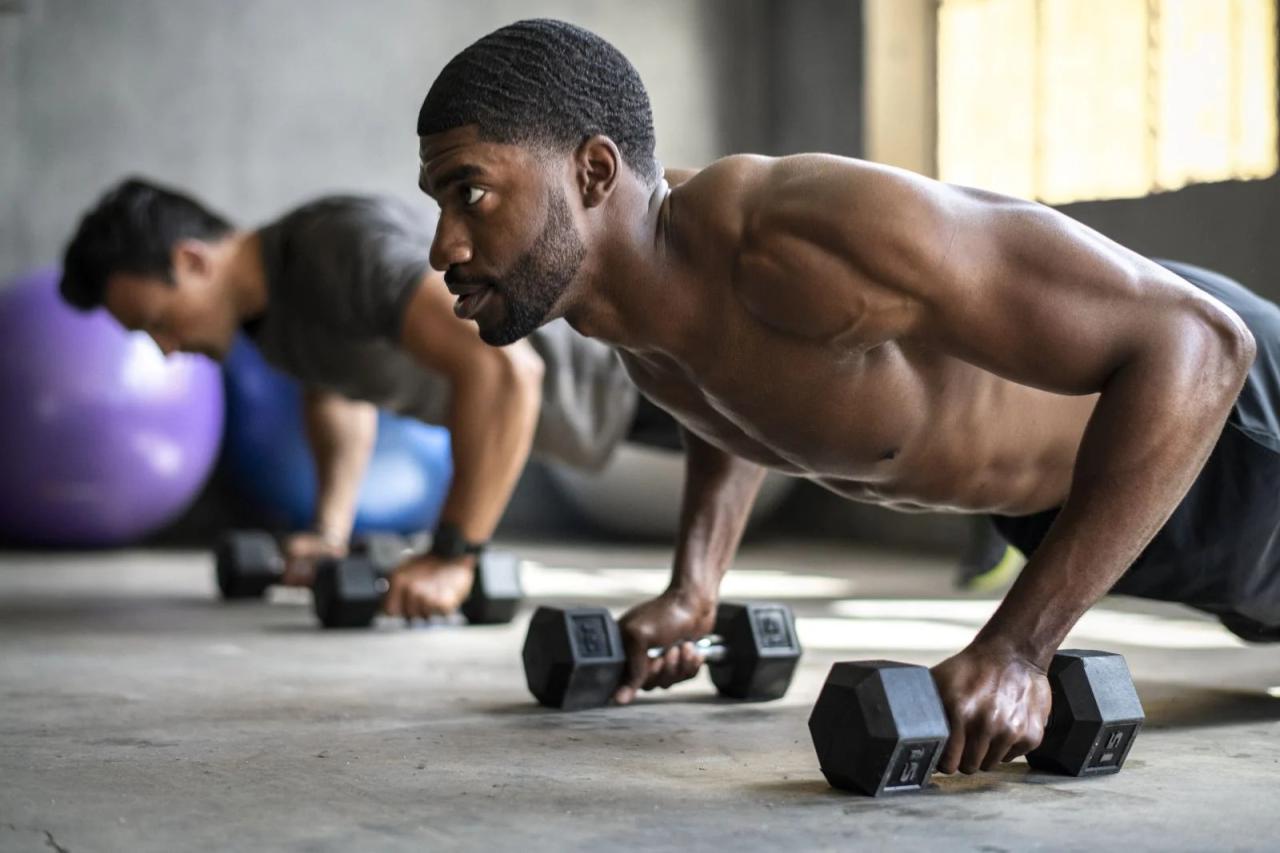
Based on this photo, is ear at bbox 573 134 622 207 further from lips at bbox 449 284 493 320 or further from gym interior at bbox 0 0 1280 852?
gym interior at bbox 0 0 1280 852

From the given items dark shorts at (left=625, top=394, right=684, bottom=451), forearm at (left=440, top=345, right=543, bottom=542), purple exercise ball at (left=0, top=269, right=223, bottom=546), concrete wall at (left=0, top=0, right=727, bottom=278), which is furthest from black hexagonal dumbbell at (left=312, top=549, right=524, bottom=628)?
concrete wall at (left=0, top=0, right=727, bottom=278)

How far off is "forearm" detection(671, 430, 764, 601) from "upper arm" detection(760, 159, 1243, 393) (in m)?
0.53

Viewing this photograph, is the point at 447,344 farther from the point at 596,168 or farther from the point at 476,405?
the point at 596,168

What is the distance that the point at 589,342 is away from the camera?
9.66 feet

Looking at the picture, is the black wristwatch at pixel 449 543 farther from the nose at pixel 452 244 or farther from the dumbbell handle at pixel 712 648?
the nose at pixel 452 244

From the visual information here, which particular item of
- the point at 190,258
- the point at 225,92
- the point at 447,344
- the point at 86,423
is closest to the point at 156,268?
the point at 190,258

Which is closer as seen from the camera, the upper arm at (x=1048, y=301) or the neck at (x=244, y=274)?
the upper arm at (x=1048, y=301)

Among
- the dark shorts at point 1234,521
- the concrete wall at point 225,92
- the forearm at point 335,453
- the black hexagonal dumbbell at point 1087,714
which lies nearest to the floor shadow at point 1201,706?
the dark shorts at point 1234,521

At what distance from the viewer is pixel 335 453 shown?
10.7ft

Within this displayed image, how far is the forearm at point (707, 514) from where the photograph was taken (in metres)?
Result: 1.78

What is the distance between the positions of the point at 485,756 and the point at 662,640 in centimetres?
36

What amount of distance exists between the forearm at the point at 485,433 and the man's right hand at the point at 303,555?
72 centimetres

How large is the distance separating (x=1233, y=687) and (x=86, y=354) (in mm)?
2967

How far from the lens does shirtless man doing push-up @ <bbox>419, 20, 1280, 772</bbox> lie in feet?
4.06
